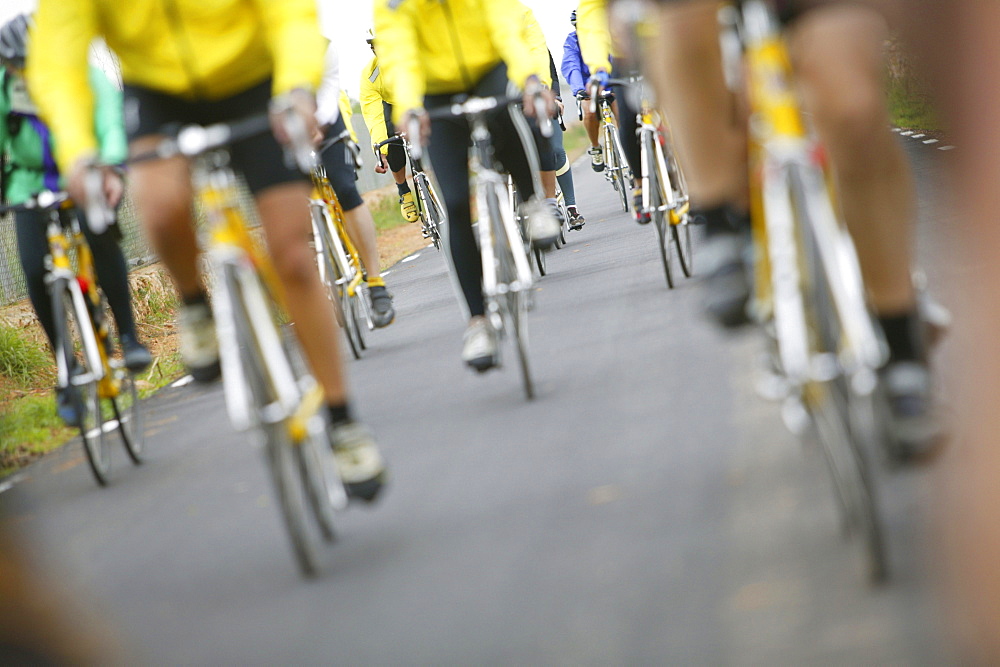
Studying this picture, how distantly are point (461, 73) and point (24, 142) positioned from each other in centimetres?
239

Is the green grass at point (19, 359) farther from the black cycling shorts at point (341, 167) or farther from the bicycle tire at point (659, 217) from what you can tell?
the bicycle tire at point (659, 217)

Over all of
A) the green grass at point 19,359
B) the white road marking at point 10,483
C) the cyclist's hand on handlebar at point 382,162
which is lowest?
the green grass at point 19,359

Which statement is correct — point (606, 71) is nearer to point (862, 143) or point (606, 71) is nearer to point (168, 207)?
point (168, 207)

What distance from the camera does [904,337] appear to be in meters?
2.95

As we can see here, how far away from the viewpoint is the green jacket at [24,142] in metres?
6.59

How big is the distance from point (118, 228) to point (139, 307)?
9.50 m

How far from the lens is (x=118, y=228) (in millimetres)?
6598

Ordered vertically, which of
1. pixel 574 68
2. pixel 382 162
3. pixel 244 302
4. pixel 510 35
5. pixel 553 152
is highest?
pixel 510 35

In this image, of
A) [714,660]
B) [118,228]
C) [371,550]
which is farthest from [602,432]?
[118,228]

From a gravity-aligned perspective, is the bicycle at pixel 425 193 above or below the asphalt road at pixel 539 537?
below

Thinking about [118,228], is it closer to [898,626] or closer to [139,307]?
[898,626]

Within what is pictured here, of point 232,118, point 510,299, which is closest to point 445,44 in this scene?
point 510,299

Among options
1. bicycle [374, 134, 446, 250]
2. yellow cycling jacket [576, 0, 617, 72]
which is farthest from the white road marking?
yellow cycling jacket [576, 0, 617, 72]

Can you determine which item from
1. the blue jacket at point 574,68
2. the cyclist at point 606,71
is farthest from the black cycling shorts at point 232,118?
the blue jacket at point 574,68
